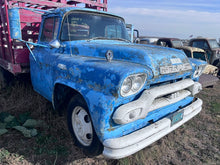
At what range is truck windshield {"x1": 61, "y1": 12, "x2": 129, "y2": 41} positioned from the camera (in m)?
2.98

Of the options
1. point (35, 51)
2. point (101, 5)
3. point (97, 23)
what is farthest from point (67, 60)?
point (101, 5)

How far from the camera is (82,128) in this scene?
8.02ft

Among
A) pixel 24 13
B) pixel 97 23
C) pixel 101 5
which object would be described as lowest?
pixel 97 23

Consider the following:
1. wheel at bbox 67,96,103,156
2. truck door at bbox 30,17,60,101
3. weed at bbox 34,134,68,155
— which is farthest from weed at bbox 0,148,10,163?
truck door at bbox 30,17,60,101

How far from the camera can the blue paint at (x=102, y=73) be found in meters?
1.89

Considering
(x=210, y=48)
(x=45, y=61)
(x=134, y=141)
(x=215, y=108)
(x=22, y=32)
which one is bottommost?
(x=215, y=108)

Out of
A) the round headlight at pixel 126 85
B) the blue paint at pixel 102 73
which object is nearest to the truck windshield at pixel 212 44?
the blue paint at pixel 102 73

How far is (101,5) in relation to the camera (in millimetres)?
5172

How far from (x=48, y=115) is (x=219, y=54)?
9.28 metres

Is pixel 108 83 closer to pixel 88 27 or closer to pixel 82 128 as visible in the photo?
pixel 82 128

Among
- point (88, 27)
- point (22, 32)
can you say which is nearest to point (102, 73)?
point (88, 27)

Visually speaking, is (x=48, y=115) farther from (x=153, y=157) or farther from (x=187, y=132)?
(x=187, y=132)

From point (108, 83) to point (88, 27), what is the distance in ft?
5.21

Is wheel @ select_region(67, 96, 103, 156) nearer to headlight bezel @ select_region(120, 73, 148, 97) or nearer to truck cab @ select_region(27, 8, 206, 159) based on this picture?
truck cab @ select_region(27, 8, 206, 159)
